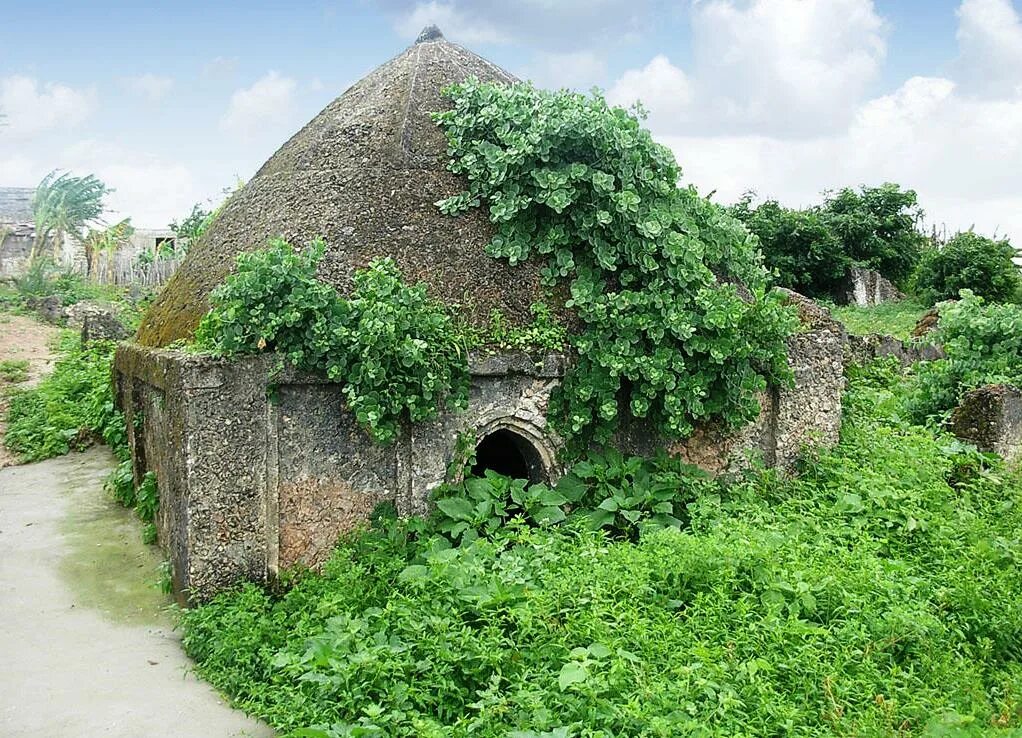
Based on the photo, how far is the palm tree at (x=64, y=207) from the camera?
28.5 metres

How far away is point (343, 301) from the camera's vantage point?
6098mm

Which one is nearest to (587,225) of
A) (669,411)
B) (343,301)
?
(669,411)

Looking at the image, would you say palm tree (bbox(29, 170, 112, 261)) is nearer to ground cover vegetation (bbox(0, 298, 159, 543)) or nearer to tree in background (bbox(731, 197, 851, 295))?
ground cover vegetation (bbox(0, 298, 159, 543))

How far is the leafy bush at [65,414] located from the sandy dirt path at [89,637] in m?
1.71

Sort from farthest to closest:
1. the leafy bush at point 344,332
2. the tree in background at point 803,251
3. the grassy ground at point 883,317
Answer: the tree in background at point 803,251 → the grassy ground at point 883,317 → the leafy bush at point 344,332

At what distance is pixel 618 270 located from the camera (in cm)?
695

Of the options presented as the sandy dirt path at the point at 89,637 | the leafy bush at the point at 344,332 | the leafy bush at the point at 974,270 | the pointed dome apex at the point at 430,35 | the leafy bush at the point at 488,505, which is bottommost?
the sandy dirt path at the point at 89,637

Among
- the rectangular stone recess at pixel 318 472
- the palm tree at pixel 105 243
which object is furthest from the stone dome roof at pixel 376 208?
the palm tree at pixel 105 243

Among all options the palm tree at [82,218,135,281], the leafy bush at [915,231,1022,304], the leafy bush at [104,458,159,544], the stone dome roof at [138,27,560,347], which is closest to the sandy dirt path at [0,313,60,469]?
the leafy bush at [104,458,159,544]

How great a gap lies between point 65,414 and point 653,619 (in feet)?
30.2

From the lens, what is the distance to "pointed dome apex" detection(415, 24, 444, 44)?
8.55m

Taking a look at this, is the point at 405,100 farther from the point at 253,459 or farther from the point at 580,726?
the point at 580,726

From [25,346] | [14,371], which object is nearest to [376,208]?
[14,371]

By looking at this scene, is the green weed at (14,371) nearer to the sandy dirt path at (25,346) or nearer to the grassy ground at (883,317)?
the sandy dirt path at (25,346)
